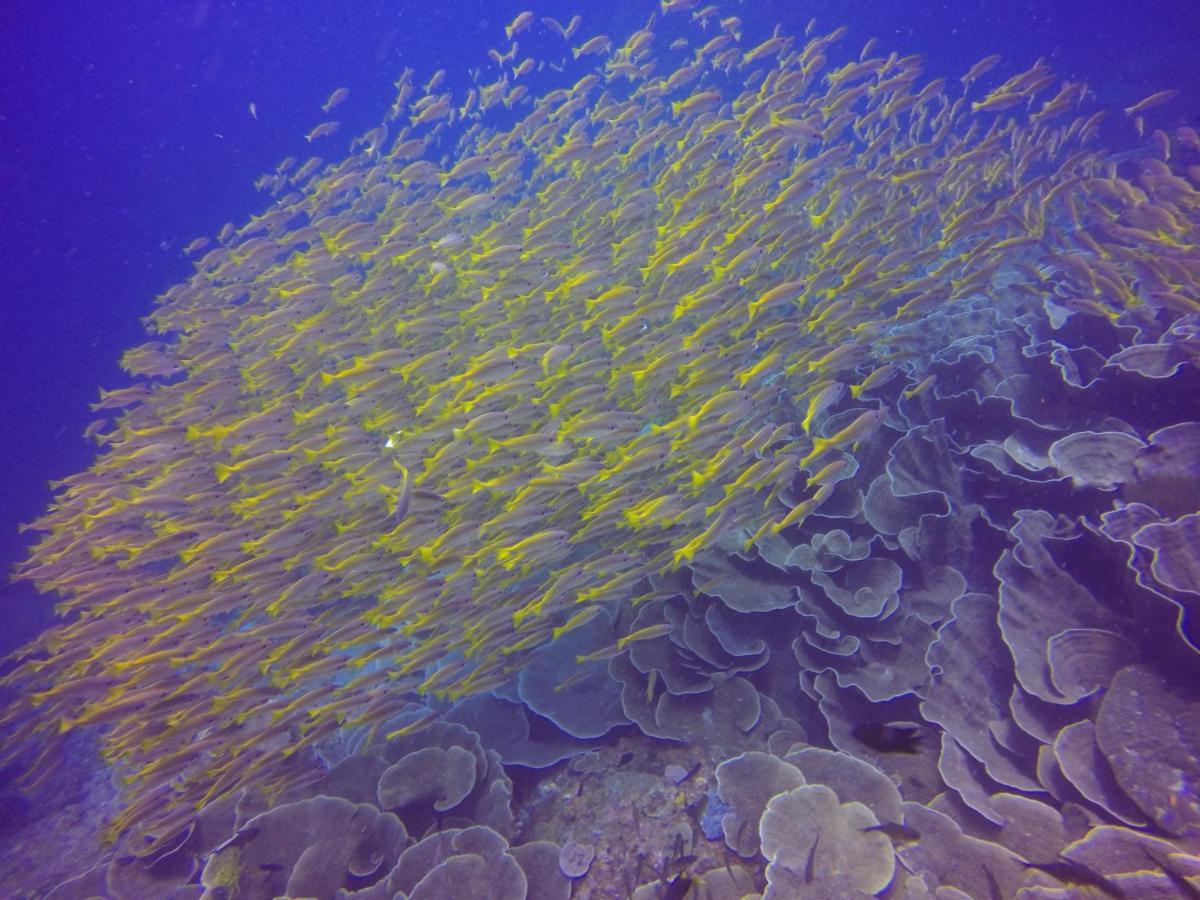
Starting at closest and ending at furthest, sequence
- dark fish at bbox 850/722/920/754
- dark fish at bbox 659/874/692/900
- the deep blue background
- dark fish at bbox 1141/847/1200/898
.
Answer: dark fish at bbox 1141/847/1200/898 → dark fish at bbox 659/874/692/900 → dark fish at bbox 850/722/920/754 → the deep blue background

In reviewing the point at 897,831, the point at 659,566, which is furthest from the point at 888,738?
the point at 659,566

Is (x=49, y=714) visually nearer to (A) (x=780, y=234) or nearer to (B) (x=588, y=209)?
(B) (x=588, y=209)

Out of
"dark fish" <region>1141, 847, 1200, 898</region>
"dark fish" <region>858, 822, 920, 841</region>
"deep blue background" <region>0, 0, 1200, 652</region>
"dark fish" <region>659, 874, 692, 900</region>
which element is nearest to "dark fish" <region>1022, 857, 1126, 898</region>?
"dark fish" <region>1141, 847, 1200, 898</region>

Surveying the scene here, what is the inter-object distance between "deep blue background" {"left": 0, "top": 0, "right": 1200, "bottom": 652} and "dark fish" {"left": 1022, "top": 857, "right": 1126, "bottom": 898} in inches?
850

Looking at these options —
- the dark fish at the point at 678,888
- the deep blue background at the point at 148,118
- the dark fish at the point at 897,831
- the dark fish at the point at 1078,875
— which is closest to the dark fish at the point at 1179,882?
the dark fish at the point at 1078,875

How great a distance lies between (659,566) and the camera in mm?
4500

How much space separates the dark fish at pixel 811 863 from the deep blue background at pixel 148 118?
20587mm

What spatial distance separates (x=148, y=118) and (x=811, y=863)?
147 feet

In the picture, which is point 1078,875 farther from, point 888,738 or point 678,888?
point 678,888

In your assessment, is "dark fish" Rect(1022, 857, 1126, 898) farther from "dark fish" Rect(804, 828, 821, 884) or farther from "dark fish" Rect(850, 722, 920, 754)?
"dark fish" Rect(804, 828, 821, 884)

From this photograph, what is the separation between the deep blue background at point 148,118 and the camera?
2452 centimetres

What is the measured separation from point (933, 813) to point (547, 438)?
10.9 ft

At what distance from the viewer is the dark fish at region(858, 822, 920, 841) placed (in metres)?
2.89

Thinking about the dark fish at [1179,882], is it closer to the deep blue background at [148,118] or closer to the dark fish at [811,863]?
the dark fish at [811,863]
